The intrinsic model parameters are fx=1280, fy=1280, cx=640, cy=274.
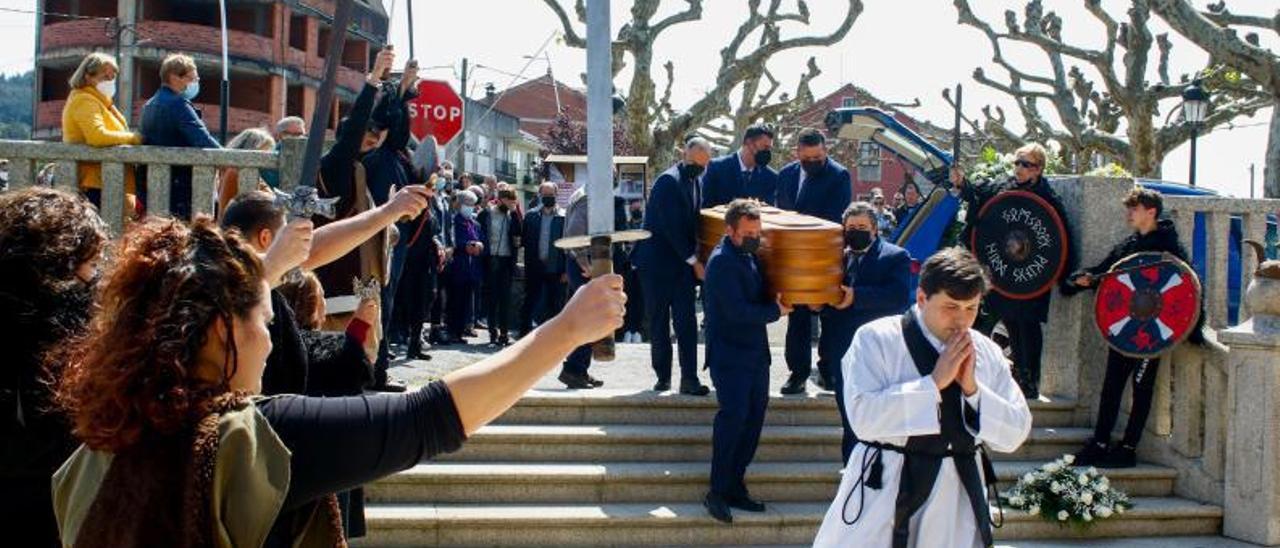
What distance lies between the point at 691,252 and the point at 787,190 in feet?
4.75

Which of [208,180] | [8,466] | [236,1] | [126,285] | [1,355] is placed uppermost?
[236,1]

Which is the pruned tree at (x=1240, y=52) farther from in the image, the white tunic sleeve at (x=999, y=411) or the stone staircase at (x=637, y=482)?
the white tunic sleeve at (x=999, y=411)

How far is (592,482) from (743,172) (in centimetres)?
315

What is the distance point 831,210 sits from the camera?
10.1 m

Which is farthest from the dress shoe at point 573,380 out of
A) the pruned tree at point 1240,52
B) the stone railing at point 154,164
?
the pruned tree at point 1240,52

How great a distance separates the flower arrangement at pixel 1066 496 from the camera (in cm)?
838

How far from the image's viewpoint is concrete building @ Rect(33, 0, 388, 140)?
154 feet

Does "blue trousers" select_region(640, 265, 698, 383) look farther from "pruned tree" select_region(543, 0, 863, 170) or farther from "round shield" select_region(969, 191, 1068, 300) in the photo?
"pruned tree" select_region(543, 0, 863, 170)

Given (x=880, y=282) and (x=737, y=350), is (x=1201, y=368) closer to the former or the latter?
(x=880, y=282)

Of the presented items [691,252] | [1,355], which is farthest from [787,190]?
[1,355]

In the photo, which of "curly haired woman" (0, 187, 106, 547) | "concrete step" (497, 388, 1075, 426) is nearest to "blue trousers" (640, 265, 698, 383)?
"concrete step" (497, 388, 1075, 426)

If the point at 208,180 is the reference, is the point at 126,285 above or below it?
below

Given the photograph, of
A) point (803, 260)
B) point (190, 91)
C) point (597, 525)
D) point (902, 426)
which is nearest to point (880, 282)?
point (803, 260)

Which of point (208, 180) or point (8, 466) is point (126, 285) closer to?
point (8, 466)
